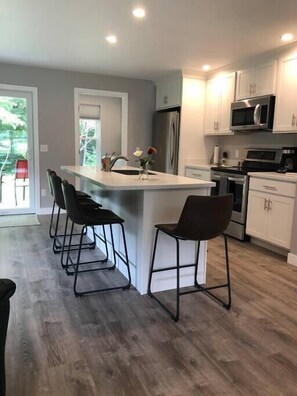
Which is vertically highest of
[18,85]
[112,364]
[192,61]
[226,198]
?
[192,61]

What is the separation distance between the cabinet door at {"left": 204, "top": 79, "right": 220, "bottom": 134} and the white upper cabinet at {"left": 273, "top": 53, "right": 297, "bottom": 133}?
1.24 metres

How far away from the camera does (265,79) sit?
13.4 ft

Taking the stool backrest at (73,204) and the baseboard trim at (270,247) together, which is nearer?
the stool backrest at (73,204)

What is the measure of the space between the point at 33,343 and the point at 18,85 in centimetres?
427

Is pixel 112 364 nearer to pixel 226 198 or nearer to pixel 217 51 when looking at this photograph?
pixel 226 198

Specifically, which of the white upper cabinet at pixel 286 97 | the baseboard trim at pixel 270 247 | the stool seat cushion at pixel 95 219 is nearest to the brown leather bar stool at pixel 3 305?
the stool seat cushion at pixel 95 219

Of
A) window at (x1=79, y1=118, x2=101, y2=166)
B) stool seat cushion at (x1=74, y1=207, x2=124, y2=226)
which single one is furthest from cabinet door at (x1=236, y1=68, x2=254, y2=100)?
window at (x1=79, y1=118, x2=101, y2=166)

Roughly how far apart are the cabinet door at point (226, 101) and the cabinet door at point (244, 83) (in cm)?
12

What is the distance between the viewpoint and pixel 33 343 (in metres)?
1.97

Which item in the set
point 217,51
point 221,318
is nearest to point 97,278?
point 221,318

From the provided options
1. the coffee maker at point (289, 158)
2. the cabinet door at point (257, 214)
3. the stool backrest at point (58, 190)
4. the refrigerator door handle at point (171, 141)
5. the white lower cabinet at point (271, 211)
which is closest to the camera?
the stool backrest at point (58, 190)

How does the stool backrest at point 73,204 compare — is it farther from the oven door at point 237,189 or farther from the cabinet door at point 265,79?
the cabinet door at point 265,79

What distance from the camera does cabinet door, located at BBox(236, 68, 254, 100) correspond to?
Result: 435 centimetres

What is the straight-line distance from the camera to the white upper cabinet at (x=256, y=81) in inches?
158
